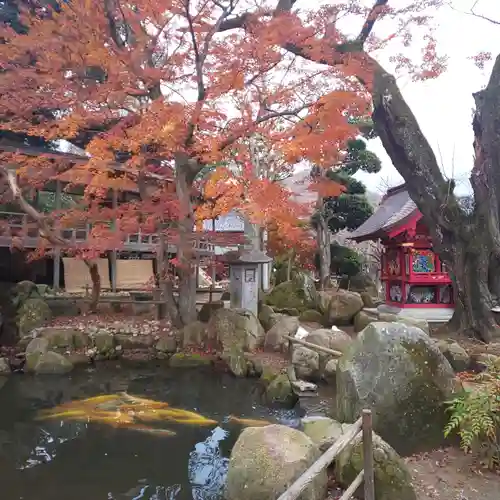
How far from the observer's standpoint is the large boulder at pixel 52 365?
10641 mm

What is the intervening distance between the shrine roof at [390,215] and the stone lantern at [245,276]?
3.02 m

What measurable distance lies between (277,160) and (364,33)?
9106 millimetres

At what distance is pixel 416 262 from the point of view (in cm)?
1206

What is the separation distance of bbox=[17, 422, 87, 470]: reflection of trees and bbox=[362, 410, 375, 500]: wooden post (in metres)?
4.52

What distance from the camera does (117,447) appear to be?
6367 millimetres

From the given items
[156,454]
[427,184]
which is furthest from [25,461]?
[427,184]

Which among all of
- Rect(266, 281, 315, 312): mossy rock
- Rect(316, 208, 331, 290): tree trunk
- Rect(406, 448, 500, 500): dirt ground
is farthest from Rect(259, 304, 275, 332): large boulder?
Rect(406, 448, 500, 500): dirt ground

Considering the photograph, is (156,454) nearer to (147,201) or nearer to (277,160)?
(147,201)

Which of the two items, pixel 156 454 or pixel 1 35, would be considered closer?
pixel 156 454

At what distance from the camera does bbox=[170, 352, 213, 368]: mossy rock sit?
36.6ft

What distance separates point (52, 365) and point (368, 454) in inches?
365

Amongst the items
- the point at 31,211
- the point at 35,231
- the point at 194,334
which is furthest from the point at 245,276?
the point at 35,231

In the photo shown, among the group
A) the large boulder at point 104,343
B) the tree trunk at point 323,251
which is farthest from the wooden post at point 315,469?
the tree trunk at point 323,251

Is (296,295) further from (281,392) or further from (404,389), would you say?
(404,389)
